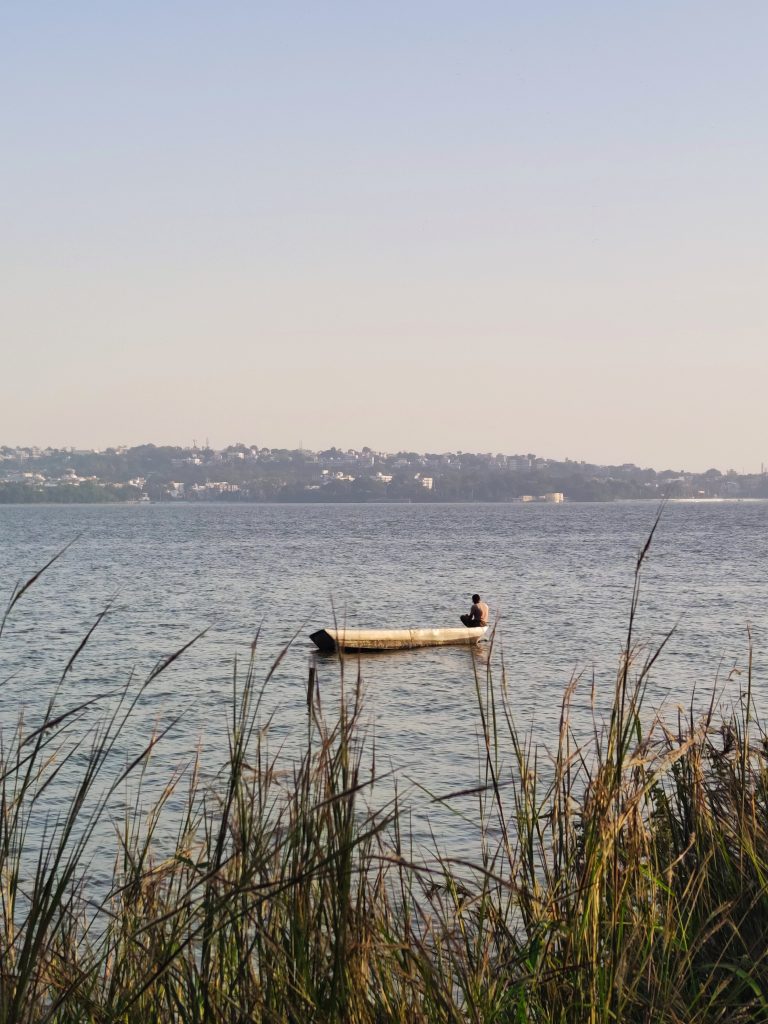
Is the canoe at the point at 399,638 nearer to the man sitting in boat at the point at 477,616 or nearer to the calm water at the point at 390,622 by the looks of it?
the man sitting in boat at the point at 477,616

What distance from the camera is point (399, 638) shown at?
29359mm

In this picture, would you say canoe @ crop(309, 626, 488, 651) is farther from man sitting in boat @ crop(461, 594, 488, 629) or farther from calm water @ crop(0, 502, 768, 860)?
calm water @ crop(0, 502, 768, 860)

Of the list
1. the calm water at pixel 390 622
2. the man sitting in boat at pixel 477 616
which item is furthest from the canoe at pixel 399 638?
the calm water at pixel 390 622

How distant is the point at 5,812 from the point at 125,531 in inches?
4939

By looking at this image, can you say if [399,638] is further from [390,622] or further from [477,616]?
[390,622]

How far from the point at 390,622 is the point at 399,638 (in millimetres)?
9467

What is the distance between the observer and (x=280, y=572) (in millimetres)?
61625

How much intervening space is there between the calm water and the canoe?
349 millimetres

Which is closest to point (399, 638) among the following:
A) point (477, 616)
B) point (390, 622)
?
point (477, 616)

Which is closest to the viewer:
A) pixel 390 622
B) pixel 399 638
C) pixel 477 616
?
pixel 399 638

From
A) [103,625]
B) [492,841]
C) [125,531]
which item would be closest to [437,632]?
[103,625]

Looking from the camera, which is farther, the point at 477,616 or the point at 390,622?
the point at 390,622

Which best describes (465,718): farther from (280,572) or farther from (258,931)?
(280,572)

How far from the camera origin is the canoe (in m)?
28.2
